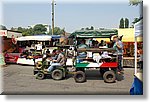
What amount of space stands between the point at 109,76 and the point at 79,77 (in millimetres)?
933

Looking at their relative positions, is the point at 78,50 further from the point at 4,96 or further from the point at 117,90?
the point at 4,96

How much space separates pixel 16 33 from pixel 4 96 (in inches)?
482

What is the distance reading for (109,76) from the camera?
791 cm

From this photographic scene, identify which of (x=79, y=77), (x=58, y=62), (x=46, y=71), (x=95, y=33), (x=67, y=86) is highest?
(x=95, y=33)

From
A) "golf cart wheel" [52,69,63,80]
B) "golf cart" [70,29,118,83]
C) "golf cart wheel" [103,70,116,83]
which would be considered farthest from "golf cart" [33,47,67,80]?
"golf cart wheel" [103,70,116,83]

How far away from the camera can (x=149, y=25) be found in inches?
204

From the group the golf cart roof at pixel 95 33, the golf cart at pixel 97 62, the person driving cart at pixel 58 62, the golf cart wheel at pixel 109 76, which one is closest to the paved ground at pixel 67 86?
the golf cart wheel at pixel 109 76

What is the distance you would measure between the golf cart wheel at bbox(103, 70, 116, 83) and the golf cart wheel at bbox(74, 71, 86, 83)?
2.14 feet

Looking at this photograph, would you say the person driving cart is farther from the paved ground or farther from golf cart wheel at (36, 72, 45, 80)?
the paved ground

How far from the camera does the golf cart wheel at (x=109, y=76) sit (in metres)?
7.84

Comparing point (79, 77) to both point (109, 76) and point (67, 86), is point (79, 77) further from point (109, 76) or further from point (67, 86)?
point (109, 76)

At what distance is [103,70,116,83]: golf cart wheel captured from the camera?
25.7ft

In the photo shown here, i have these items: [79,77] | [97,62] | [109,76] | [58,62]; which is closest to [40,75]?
[58,62]

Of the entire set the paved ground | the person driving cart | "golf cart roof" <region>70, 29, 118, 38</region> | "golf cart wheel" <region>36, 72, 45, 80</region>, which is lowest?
the paved ground
